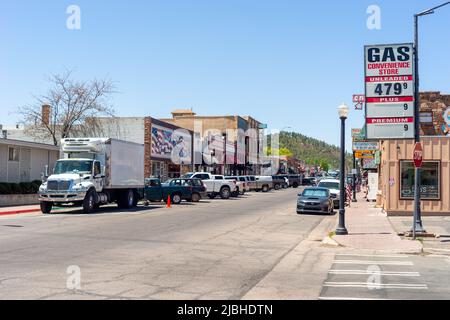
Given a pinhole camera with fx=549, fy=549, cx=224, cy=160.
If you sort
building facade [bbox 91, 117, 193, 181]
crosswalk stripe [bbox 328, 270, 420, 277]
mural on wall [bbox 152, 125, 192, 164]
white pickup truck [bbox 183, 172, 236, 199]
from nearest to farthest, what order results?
crosswalk stripe [bbox 328, 270, 420, 277] < white pickup truck [bbox 183, 172, 236, 199] < building facade [bbox 91, 117, 193, 181] < mural on wall [bbox 152, 125, 192, 164]

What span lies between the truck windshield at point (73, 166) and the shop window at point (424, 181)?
14.8m

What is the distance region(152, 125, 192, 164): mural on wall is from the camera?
50.6 meters

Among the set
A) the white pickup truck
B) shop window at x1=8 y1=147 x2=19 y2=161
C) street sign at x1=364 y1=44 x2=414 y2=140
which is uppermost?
street sign at x1=364 y1=44 x2=414 y2=140

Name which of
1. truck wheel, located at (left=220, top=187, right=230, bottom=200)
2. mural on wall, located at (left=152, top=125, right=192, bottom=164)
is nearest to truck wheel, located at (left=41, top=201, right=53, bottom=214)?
truck wheel, located at (left=220, top=187, right=230, bottom=200)

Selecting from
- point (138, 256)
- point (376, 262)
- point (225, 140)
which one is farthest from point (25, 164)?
point (225, 140)

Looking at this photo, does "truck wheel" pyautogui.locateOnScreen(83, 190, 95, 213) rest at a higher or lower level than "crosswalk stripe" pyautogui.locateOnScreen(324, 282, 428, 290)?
higher

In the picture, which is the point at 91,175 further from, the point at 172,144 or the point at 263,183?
the point at 263,183

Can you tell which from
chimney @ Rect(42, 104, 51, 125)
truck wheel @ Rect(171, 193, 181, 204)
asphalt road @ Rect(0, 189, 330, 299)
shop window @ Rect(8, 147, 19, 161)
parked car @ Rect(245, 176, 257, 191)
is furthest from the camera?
parked car @ Rect(245, 176, 257, 191)

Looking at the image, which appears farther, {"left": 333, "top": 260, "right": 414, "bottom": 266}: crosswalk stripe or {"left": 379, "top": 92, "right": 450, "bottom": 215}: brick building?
{"left": 379, "top": 92, "right": 450, "bottom": 215}: brick building

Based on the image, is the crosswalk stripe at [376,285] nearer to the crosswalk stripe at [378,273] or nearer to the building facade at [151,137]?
the crosswalk stripe at [378,273]

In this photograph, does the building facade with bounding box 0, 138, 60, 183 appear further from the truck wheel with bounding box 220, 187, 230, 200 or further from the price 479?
the price 479

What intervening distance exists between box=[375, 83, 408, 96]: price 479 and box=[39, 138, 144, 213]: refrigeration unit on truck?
1409cm
